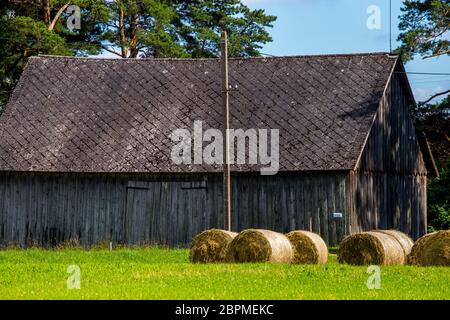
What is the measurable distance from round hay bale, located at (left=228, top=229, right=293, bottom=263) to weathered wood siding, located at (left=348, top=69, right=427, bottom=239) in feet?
33.7

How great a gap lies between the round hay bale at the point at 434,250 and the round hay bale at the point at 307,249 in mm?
2345

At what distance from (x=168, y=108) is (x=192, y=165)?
10.8 ft

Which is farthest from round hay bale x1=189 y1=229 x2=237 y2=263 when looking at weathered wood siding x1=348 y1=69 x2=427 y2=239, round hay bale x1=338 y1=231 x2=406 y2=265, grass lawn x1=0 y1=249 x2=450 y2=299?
weathered wood siding x1=348 y1=69 x2=427 y2=239

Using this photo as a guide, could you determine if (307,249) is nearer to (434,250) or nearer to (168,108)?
(434,250)

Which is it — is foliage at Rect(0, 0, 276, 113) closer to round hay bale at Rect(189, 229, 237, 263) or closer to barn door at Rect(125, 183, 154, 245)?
barn door at Rect(125, 183, 154, 245)

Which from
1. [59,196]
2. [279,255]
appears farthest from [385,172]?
[279,255]

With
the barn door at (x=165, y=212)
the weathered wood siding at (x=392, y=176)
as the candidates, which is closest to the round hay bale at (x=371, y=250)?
the weathered wood siding at (x=392, y=176)

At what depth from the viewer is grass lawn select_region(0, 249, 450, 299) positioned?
54.7 feet

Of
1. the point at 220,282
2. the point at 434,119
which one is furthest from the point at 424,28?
the point at 220,282

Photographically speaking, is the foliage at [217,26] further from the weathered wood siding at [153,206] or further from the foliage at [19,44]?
the weathered wood siding at [153,206]

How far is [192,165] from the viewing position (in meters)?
35.2

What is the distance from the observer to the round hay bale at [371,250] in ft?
77.8

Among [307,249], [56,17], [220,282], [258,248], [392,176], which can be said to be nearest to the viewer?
[220,282]

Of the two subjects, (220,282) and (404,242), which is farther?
(404,242)
